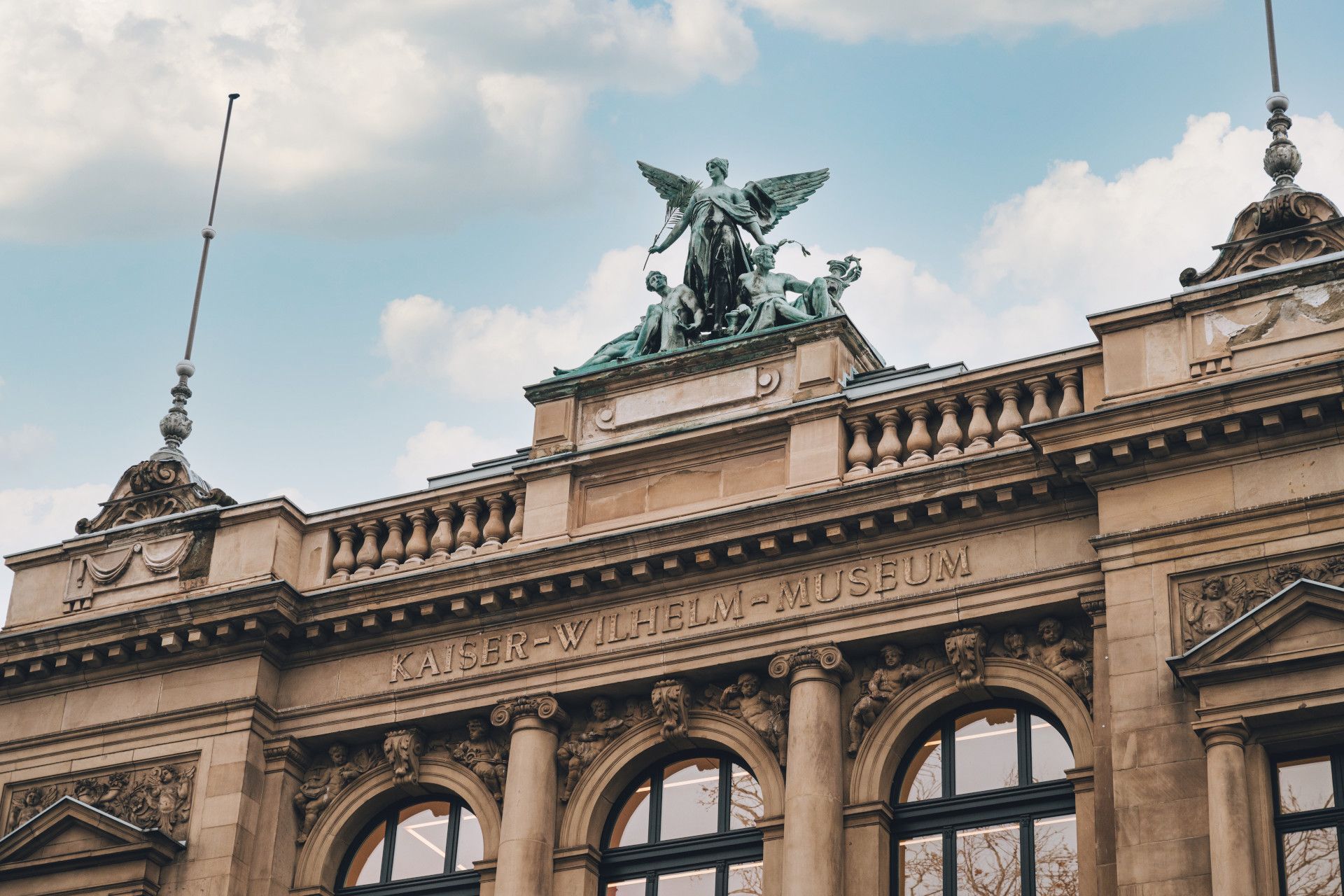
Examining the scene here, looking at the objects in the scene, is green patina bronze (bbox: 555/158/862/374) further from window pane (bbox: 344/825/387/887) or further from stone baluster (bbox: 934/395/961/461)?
window pane (bbox: 344/825/387/887)

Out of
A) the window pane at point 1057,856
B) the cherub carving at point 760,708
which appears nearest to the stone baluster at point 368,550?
the cherub carving at point 760,708

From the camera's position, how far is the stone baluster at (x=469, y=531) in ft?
91.6

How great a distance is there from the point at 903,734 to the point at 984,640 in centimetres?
127

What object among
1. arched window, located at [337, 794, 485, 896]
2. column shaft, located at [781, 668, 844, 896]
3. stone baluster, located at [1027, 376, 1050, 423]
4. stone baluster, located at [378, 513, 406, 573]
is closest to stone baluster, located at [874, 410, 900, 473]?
stone baluster, located at [1027, 376, 1050, 423]

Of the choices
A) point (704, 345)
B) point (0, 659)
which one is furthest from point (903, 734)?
point (0, 659)

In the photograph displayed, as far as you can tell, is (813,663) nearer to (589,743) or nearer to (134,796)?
(589,743)

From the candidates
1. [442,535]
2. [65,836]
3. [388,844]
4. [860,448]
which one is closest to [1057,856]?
[860,448]

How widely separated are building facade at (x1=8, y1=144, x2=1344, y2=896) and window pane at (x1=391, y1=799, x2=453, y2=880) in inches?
1.2

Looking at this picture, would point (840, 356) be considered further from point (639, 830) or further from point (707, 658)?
point (639, 830)

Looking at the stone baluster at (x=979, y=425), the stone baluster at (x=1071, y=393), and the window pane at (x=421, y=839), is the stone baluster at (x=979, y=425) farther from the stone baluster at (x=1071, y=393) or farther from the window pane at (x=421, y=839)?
the window pane at (x=421, y=839)

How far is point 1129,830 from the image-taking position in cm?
2197

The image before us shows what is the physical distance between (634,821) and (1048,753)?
182 inches

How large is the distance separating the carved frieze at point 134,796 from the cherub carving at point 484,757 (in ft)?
10.3

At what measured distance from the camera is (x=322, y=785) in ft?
90.1
